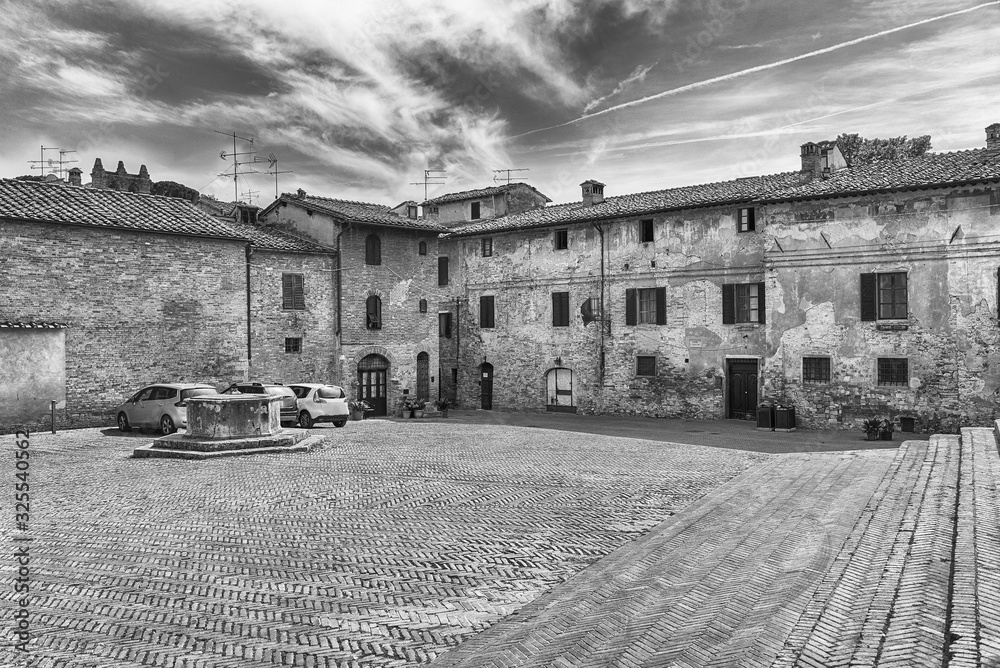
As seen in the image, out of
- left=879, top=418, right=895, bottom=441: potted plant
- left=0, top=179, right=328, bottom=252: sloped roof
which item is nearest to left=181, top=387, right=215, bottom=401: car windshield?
left=0, top=179, right=328, bottom=252: sloped roof

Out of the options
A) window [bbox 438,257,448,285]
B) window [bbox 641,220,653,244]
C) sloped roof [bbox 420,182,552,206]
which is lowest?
window [bbox 438,257,448,285]

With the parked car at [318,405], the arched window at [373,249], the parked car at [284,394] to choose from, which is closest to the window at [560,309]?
the arched window at [373,249]

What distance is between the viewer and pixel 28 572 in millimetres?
7414

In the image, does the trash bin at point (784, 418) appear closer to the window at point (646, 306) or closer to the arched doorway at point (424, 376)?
the window at point (646, 306)

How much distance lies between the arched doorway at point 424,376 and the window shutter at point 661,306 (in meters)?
9.44

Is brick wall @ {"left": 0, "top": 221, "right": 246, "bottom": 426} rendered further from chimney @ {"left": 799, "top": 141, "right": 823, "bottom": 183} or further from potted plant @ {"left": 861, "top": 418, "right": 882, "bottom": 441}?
chimney @ {"left": 799, "top": 141, "right": 823, "bottom": 183}

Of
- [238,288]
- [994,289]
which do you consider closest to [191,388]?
[238,288]

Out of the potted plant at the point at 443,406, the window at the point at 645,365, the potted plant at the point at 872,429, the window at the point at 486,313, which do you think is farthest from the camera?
the window at the point at 486,313

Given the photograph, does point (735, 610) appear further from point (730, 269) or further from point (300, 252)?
point (300, 252)

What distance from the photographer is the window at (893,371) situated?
2148 cm

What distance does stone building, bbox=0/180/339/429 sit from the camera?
67.7 ft

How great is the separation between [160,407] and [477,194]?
23.6 metres

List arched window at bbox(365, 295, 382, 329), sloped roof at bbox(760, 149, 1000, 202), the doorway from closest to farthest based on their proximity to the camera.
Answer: sloped roof at bbox(760, 149, 1000, 202), the doorway, arched window at bbox(365, 295, 382, 329)

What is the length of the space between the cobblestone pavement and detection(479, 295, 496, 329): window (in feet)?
49.6
